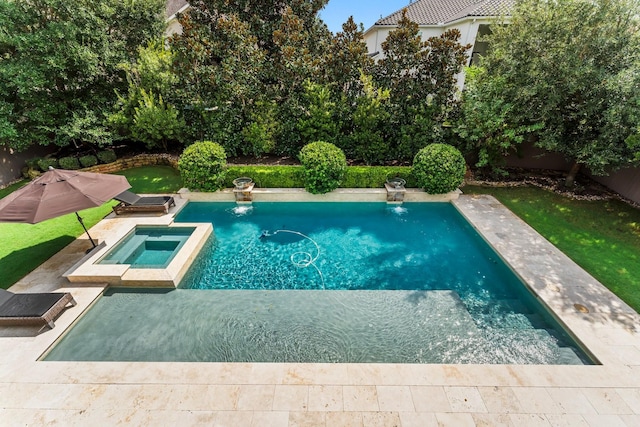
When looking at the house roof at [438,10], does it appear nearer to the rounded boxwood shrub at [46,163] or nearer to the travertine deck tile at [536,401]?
the travertine deck tile at [536,401]

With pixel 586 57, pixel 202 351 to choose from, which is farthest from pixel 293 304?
pixel 586 57

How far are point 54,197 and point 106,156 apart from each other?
33.7 feet

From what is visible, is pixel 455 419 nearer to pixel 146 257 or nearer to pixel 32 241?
pixel 146 257

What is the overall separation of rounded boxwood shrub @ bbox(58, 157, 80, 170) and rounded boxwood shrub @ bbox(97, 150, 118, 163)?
1062 mm

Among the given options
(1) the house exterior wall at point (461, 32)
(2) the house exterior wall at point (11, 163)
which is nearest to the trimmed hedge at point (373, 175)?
(1) the house exterior wall at point (461, 32)

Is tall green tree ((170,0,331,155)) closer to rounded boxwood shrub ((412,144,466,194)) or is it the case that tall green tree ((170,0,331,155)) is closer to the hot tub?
the hot tub

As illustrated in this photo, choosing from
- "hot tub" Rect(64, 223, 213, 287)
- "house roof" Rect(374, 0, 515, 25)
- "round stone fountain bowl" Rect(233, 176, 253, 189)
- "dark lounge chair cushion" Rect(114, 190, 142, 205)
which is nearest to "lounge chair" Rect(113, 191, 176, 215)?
"dark lounge chair cushion" Rect(114, 190, 142, 205)

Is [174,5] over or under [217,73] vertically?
over

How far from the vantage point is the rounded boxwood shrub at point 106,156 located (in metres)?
15.6

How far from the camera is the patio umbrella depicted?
6.82m

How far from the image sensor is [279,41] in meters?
13.0

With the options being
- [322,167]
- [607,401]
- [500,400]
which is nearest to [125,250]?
[322,167]

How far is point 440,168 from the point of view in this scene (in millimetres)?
11781

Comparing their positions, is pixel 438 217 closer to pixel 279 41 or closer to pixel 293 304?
pixel 293 304
